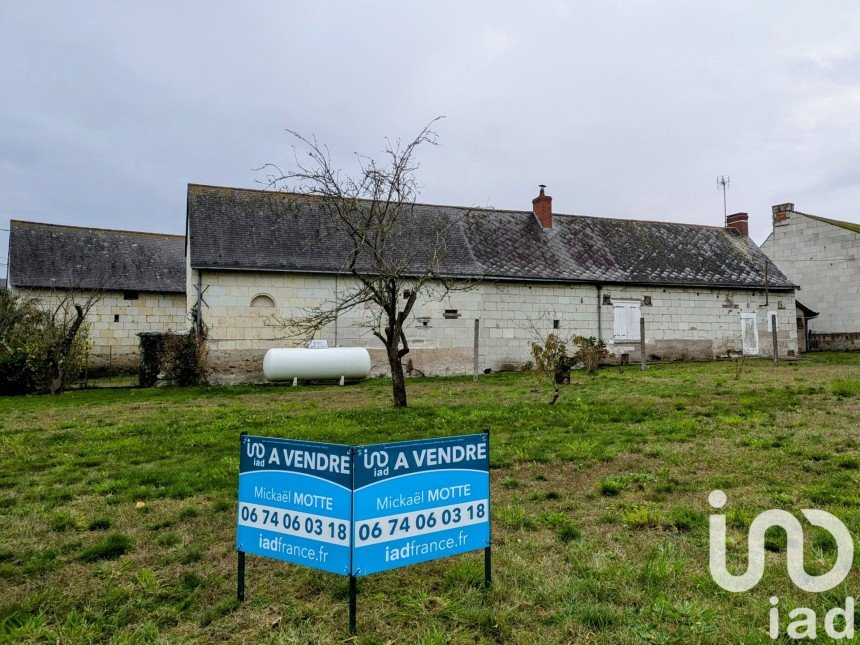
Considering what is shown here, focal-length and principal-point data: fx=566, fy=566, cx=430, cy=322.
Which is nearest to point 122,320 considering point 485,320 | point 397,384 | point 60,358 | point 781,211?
point 60,358

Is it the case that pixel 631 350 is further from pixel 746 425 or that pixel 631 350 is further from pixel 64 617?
pixel 64 617

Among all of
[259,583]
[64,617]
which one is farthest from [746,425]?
[64,617]

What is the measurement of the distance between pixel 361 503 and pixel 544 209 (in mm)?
22125

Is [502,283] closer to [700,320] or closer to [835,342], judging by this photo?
[700,320]

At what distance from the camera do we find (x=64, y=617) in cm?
347

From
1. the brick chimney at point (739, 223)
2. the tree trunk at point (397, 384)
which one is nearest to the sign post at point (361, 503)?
the tree trunk at point (397, 384)

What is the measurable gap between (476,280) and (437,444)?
16750 mm

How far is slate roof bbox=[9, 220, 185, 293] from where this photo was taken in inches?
918

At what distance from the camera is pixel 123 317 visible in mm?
24000

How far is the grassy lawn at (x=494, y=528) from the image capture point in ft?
11.0

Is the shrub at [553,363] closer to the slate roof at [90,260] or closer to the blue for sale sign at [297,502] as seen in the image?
the blue for sale sign at [297,502]

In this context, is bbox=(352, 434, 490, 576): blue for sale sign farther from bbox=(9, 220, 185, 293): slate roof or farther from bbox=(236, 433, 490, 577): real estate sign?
bbox=(9, 220, 185, 293): slate roof

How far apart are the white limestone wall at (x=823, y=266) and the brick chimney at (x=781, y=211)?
0.43 feet

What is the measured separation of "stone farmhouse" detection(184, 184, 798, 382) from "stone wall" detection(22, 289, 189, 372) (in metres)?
5.20
